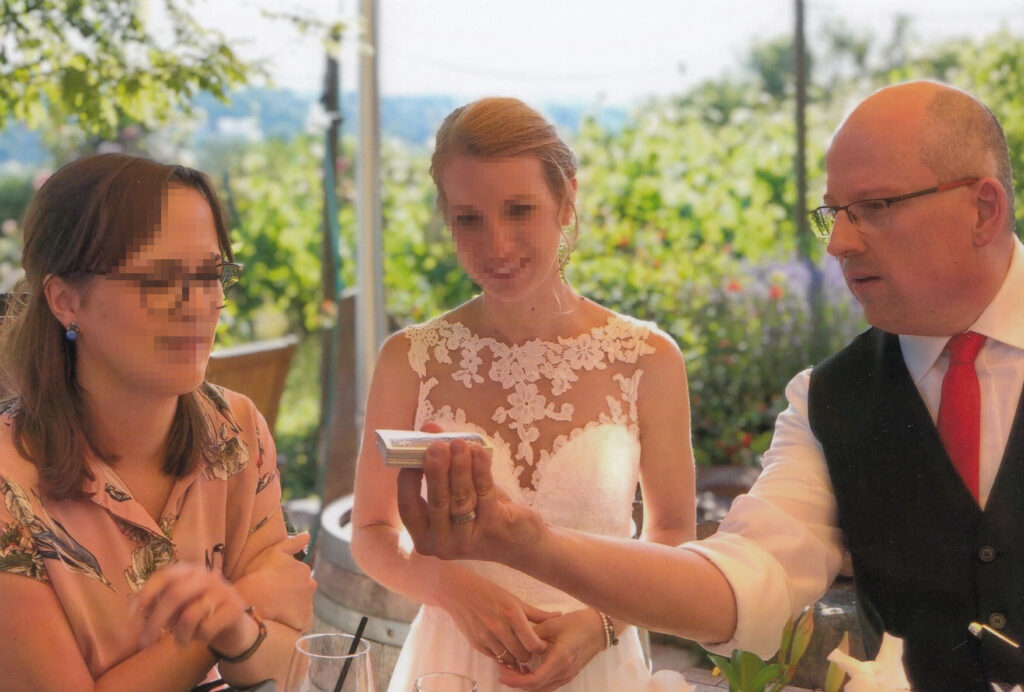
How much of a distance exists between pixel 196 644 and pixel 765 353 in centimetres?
322

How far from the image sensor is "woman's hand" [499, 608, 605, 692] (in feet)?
5.81

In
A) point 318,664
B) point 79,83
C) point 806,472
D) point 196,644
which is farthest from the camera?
point 79,83

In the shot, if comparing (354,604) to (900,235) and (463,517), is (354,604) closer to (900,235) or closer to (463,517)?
(463,517)

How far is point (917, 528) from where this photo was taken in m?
1.74

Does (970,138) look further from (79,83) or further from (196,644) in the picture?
(79,83)

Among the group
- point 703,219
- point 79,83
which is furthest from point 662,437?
point 703,219

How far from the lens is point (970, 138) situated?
1723 mm

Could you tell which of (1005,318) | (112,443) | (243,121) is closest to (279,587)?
(112,443)

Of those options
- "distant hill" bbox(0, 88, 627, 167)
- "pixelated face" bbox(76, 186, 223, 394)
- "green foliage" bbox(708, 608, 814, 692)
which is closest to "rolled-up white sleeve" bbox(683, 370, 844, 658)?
"green foliage" bbox(708, 608, 814, 692)

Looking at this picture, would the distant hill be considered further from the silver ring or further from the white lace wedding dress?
the silver ring

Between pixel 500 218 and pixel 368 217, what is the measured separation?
2.37 metres

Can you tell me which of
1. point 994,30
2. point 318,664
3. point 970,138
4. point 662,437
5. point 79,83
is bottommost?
point 318,664

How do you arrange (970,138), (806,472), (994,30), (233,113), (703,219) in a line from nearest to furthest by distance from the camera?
1. (970,138)
2. (806,472)
3. (994,30)
4. (703,219)
5. (233,113)

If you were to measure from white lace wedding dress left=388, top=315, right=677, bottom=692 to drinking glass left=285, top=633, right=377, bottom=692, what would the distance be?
0.78m
